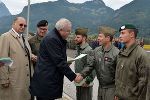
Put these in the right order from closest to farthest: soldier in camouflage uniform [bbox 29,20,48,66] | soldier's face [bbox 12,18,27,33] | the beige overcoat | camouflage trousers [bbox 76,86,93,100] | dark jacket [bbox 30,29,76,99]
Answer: dark jacket [bbox 30,29,76,99], the beige overcoat, soldier's face [bbox 12,18,27,33], camouflage trousers [bbox 76,86,93,100], soldier in camouflage uniform [bbox 29,20,48,66]

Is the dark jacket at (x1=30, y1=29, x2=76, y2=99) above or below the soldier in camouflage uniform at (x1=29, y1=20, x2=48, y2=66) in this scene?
below

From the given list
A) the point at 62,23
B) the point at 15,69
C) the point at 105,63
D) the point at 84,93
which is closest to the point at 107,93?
the point at 105,63

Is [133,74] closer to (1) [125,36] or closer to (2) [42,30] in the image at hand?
(1) [125,36]

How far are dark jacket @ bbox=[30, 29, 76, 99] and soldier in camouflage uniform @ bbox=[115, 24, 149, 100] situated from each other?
0.96m

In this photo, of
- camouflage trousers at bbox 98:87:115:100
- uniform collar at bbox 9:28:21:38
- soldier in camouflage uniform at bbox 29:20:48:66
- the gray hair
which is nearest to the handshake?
camouflage trousers at bbox 98:87:115:100

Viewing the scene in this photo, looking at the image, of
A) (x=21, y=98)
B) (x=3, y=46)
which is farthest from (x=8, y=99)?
(x=3, y=46)

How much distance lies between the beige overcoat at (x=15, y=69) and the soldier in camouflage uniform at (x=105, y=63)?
3.41 ft

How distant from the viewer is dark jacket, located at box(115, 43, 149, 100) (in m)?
5.52

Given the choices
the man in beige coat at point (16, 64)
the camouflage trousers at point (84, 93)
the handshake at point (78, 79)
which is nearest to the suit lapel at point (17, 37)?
the man in beige coat at point (16, 64)

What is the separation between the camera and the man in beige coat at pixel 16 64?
22.7 ft

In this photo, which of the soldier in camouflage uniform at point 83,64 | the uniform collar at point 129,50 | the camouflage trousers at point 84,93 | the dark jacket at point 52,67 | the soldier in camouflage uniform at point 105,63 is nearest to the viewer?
A: the uniform collar at point 129,50

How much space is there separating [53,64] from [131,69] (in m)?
1.32

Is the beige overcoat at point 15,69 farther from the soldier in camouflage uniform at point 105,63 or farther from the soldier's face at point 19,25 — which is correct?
the soldier in camouflage uniform at point 105,63

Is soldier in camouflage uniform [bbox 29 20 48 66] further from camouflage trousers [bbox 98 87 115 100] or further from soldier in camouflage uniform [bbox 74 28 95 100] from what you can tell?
camouflage trousers [bbox 98 87 115 100]
